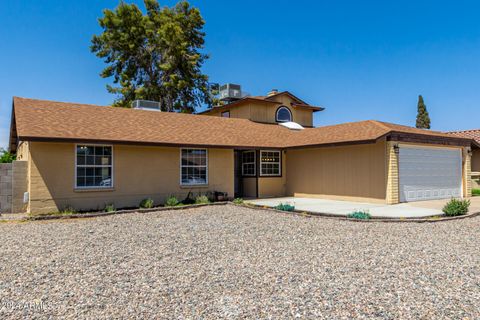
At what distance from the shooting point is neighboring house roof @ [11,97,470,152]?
481 inches

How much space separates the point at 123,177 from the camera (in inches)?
521

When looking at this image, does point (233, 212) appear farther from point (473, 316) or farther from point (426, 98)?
point (426, 98)

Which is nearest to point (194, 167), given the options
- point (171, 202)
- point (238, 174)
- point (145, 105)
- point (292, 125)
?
point (171, 202)

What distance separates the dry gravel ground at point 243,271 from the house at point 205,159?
3.24m

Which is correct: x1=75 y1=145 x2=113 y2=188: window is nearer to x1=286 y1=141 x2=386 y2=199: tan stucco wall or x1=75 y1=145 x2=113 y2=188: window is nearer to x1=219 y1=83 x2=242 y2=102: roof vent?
x1=286 y1=141 x2=386 y2=199: tan stucco wall

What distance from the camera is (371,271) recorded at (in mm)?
5324

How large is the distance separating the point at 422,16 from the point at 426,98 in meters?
30.7

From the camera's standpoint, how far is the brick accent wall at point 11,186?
12281mm

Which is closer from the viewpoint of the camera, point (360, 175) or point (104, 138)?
point (104, 138)

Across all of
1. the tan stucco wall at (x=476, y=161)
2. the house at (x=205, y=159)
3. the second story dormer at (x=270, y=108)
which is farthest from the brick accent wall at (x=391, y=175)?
the tan stucco wall at (x=476, y=161)

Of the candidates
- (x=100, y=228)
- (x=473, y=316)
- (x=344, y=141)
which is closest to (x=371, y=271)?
(x=473, y=316)

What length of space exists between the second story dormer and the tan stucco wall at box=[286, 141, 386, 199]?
17.0 feet

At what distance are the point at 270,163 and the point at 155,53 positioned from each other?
61.8 feet

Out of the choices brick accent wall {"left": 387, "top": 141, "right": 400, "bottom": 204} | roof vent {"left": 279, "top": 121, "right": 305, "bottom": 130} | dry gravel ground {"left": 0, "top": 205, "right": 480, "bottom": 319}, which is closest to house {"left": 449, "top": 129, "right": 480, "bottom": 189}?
brick accent wall {"left": 387, "top": 141, "right": 400, "bottom": 204}
